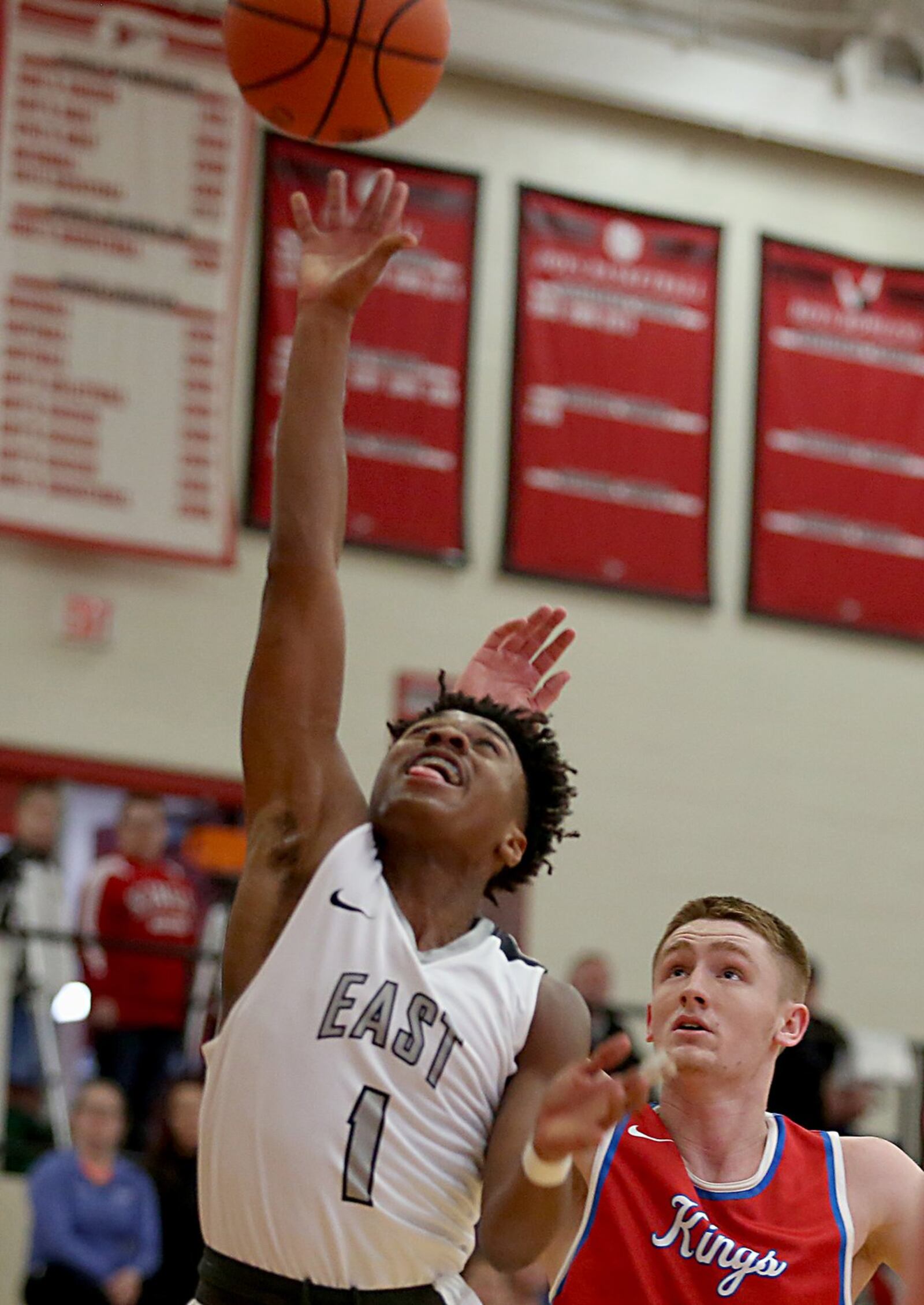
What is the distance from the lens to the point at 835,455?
1353cm

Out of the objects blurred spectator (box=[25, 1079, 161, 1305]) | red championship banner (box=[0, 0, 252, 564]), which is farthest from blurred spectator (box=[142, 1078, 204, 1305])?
red championship banner (box=[0, 0, 252, 564])

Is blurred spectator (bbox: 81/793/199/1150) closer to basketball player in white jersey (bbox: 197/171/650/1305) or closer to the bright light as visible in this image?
the bright light

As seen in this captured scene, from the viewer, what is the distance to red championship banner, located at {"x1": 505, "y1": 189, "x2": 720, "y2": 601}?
42.7 ft

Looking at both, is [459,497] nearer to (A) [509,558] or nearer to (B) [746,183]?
(A) [509,558]

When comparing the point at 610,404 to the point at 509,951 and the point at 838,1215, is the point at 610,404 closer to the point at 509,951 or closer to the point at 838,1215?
the point at 838,1215

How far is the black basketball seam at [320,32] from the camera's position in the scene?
532cm

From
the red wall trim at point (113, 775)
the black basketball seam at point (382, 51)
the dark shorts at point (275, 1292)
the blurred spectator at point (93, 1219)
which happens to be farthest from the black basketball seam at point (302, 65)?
the red wall trim at point (113, 775)

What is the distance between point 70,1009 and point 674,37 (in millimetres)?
7309

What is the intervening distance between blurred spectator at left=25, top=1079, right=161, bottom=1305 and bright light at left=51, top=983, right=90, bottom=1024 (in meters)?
1.67

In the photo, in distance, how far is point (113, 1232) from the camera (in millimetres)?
8500

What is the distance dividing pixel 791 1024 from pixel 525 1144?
87cm

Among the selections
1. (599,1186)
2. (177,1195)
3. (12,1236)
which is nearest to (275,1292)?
(599,1186)

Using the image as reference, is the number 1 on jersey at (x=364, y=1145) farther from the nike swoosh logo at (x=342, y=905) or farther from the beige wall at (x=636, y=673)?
the beige wall at (x=636, y=673)

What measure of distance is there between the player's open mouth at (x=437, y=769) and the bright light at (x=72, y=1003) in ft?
23.4
